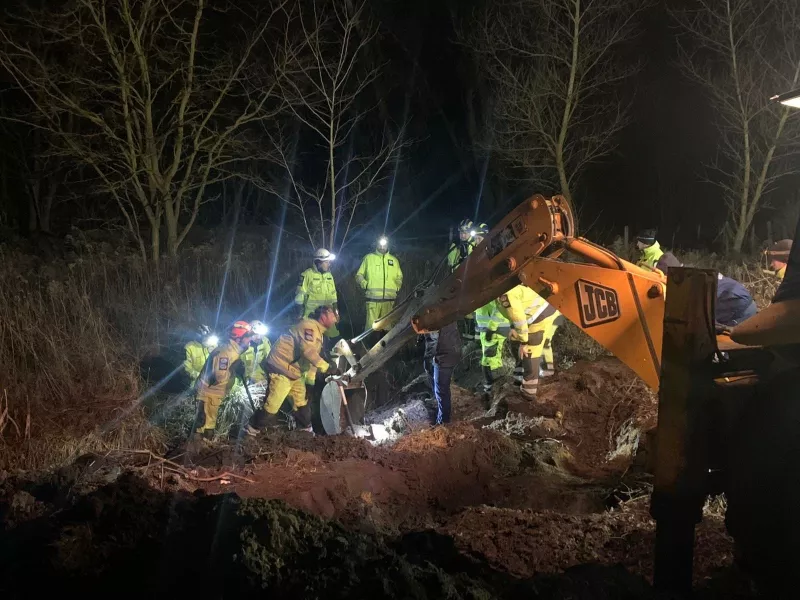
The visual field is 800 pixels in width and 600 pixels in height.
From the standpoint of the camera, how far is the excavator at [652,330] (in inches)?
92.9

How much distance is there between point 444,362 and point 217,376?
2.51 m

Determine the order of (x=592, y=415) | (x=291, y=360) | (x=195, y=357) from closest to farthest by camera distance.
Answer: (x=592, y=415)
(x=291, y=360)
(x=195, y=357)

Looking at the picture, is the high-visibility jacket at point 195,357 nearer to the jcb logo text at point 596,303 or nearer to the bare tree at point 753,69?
the jcb logo text at point 596,303

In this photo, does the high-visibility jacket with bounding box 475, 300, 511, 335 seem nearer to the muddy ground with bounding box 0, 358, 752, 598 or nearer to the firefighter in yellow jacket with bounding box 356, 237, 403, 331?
the muddy ground with bounding box 0, 358, 752, 598

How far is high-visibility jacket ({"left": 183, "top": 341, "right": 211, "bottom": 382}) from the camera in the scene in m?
7.21

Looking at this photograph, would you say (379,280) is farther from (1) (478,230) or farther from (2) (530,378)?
(2) (530,378)

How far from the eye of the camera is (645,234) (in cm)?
795

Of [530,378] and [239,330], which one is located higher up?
[239,330]

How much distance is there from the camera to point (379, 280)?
29.9 feet

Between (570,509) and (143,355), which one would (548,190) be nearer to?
(143,355)

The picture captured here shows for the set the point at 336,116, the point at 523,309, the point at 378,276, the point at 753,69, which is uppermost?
the point at 753,69

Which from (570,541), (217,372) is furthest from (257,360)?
(570,541)

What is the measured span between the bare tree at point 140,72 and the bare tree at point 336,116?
29.5 inches

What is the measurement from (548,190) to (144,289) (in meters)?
10.9
